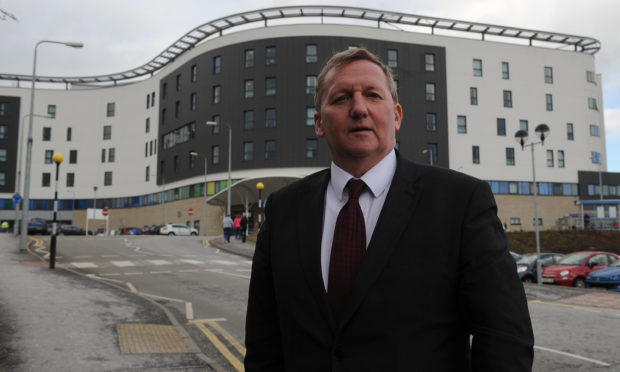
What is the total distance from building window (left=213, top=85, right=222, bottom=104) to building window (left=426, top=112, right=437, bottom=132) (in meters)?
23.2

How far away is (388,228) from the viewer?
6.18 feet

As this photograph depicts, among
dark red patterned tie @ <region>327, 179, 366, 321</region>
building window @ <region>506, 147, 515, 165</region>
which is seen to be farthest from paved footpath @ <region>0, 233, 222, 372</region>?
building window @ <region>506, 147, 515, 165</region>

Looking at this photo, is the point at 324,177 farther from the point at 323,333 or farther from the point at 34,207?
the point at 34,207

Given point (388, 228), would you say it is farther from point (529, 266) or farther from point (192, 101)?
point (192, 101)

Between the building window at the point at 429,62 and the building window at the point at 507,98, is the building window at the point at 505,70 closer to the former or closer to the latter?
the building window at the point at 507,98

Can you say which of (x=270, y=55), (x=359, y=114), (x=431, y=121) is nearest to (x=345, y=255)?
(x=359, y=114)

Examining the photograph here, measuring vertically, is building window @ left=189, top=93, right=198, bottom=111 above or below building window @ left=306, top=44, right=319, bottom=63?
below

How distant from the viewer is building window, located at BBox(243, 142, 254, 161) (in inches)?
2009

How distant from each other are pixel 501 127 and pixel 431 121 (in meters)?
8.60

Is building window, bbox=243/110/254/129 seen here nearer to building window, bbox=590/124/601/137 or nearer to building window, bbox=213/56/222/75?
building window, bbox=213/56/222/75

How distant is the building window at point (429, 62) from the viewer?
52.7 meters

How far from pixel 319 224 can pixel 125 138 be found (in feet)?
238

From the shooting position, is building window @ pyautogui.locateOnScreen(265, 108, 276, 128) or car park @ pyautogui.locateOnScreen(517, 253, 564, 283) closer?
car park @ pyautogui.locateOnScreen(517, 253, 564, 283)

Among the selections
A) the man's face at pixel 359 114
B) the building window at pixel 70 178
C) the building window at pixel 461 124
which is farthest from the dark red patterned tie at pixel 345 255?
the building window at pixel 70 178
